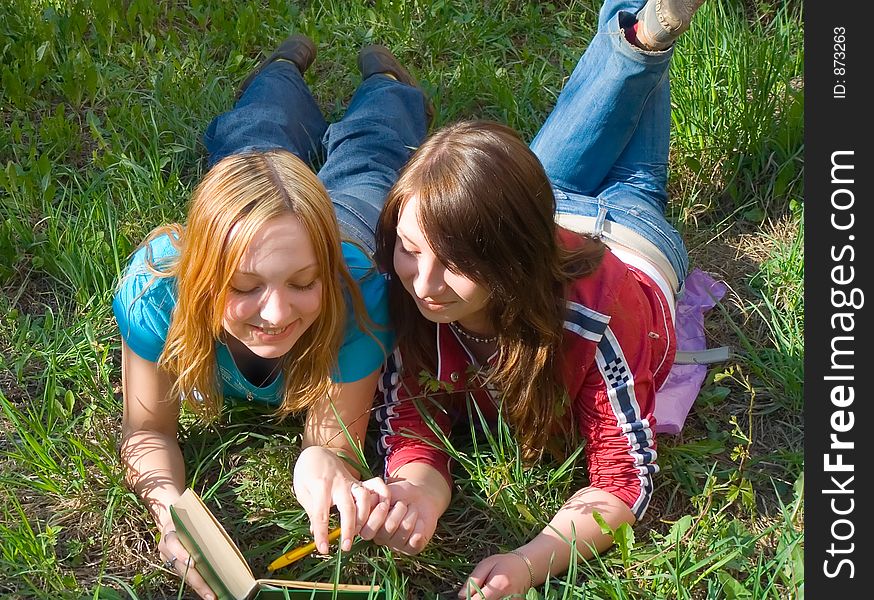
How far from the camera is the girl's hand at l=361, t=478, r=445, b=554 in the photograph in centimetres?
202

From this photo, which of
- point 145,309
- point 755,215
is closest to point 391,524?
point 145,309

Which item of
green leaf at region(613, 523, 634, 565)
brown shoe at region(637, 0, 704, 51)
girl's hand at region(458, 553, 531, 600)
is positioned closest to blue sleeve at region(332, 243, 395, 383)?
girl's hand at region(458, 553, 531, 600)

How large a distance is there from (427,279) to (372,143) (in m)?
1.13

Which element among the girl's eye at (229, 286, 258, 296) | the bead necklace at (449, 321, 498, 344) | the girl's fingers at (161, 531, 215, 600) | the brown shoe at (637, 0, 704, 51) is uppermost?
the brown shoe at (637, 0, 704, 51)

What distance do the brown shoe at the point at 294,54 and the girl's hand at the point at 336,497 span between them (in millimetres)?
1583

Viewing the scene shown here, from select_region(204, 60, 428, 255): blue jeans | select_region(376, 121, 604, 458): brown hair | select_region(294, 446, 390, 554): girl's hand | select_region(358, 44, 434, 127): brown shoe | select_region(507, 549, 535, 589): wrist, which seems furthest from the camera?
select_region(358, 44, 434, 127): brown shoe

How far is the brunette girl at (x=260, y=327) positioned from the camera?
74.6 inches

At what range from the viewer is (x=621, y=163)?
9.55 ft

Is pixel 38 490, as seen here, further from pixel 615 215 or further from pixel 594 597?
pixel 615 215

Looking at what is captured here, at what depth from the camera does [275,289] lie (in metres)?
1.90

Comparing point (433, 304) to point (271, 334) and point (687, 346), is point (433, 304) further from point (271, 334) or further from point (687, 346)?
point (687, 346)

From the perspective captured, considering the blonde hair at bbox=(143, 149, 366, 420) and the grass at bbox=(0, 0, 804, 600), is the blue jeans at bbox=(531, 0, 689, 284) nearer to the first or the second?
the grass at bbox=(0, 0, 804, 600)

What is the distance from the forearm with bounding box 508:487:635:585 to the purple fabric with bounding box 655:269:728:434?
0.34 meters
